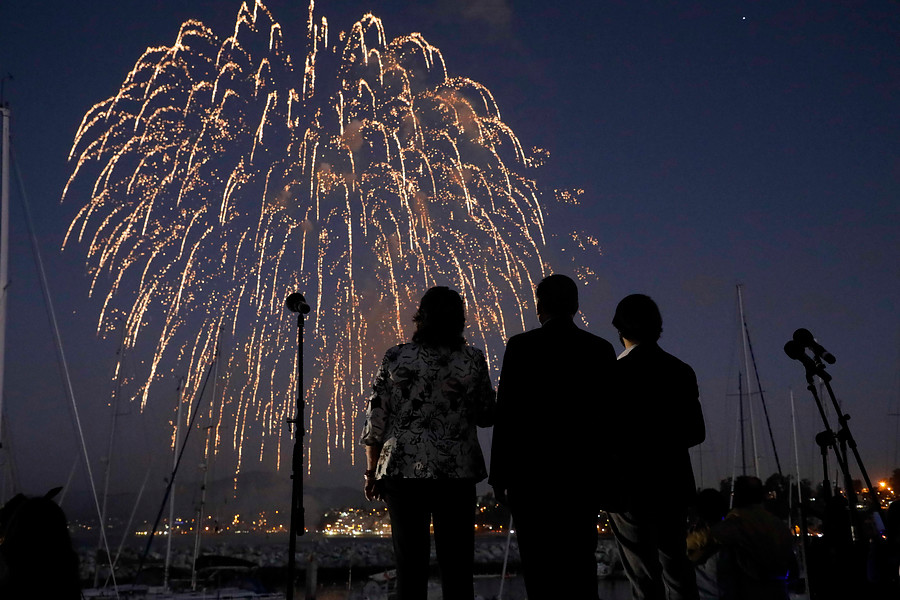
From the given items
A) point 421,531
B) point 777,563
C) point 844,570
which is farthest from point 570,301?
point 844,570

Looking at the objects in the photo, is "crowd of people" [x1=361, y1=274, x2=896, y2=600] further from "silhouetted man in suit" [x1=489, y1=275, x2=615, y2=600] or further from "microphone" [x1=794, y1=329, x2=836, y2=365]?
"microphone" [x1=794, y1=329, x2=836, y2=365]

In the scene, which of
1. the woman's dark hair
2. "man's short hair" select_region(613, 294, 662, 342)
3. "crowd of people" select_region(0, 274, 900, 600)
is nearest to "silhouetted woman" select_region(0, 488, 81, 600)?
"crowd of people" select_region(0, 274, 900, 600)

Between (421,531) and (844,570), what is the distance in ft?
15.0

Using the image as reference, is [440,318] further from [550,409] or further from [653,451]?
[653,451]

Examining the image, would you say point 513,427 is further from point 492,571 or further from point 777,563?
point 492,571

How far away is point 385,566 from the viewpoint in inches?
2987

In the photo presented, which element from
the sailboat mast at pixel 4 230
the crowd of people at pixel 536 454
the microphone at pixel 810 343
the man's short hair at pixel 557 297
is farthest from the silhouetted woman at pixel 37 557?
the sailboat mast at pixel 4 230

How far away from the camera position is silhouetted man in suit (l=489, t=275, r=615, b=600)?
3.75m

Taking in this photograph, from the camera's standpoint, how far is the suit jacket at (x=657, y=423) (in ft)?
13.6

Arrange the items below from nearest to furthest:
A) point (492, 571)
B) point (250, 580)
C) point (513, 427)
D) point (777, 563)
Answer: point (513, 427), point (777, 563), point (250, 580), point (492, 571)

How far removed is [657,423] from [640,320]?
2.01 ft

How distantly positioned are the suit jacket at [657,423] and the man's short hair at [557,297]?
41cm

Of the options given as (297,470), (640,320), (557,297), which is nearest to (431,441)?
(557,297)

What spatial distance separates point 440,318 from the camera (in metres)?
4.50
